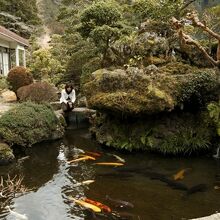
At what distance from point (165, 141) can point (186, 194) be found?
3992 mm

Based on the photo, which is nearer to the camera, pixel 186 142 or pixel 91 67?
pixel 186 142

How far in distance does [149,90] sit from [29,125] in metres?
4.47

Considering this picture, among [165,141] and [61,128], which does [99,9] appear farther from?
[165,141]

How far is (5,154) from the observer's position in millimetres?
11609

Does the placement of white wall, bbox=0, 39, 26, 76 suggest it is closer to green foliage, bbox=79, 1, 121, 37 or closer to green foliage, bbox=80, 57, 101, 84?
green foliage, bbox=80, 57, 101, 84

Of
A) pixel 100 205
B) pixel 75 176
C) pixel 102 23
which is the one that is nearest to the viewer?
pixel 100 205

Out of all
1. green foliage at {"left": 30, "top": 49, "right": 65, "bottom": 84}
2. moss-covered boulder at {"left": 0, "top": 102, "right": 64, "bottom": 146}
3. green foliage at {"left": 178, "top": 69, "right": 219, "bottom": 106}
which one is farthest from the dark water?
green foliage at {"left": 30, "top": 49, "right": 65, "bottom": 84}

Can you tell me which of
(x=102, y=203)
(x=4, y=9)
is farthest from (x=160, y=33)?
(x=4, y=9)

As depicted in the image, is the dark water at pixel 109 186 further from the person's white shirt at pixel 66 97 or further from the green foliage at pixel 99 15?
the green foliage at pixel 99 15

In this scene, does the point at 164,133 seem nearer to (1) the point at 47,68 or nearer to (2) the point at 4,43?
(1) the point at 47,68

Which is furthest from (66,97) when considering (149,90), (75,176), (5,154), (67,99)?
(75,176)

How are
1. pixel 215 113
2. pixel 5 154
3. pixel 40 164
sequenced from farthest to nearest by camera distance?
pixel 215 113 < pixel 40 164 < pixel 5 154

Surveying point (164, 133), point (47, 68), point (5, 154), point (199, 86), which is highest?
point (47, 68)

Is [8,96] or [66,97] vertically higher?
[66,97]
